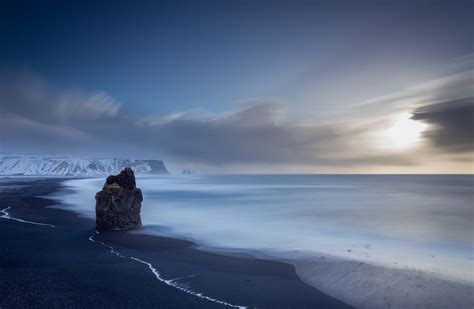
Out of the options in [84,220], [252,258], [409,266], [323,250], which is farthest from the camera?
[84,220]

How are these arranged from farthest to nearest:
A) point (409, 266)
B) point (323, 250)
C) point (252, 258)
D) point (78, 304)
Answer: point (323, 250)
point (252, 258)
point (409, 266)
point (78, 304)

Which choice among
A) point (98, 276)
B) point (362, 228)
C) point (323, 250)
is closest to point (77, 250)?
point (98, 276)

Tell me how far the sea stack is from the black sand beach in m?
2.13

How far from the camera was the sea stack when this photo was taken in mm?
17219

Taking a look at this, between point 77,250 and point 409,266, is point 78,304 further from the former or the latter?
point 409,266

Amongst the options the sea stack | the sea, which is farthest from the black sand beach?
the sea stack

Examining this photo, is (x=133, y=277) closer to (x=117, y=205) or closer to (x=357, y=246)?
(x=117, y=205)

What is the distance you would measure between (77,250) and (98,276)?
4.08 meters

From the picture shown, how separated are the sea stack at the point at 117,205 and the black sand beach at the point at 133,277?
2130mm

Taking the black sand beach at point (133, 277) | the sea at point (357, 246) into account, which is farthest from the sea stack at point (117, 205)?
the black sand beach at point (133, 277)

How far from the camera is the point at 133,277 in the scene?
9.61 metres

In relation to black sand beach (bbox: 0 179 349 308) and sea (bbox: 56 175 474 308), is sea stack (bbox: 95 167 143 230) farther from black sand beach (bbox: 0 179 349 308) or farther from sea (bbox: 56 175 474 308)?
black sand beach (bbox: 0 179 349 308)

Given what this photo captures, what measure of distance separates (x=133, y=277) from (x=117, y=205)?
8897 mm

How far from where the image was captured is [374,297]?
8.47 m
